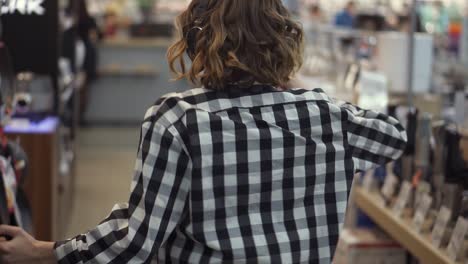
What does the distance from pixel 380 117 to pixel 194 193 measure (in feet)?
2.12

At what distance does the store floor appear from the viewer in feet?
20.6

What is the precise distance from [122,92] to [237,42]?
28.3ft

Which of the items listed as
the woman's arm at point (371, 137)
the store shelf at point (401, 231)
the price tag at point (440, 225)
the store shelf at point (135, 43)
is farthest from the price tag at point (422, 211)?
the store shelf at point (135, 43)

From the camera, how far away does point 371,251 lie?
3594mm

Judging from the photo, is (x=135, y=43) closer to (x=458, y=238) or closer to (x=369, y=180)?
(x=369, y=180)

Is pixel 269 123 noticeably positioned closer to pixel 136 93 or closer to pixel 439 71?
pixel 439 71

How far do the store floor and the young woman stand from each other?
13.1 ft

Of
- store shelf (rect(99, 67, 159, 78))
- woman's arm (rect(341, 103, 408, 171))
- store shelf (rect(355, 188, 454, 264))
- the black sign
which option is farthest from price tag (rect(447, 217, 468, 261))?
store shelf (rect(99, 67, 159, 78))

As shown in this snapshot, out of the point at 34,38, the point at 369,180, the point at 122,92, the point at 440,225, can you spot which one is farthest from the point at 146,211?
the point at 122,92

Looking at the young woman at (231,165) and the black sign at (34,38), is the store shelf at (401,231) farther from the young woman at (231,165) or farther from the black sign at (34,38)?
the black sign at (34,38)

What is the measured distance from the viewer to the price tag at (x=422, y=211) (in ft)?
9.82

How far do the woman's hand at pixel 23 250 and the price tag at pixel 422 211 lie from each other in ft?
5.12

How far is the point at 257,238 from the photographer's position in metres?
1.81

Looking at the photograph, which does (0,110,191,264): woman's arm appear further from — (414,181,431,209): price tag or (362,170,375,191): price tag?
(362,170,375,191): price tag
